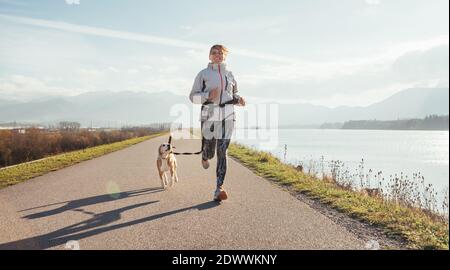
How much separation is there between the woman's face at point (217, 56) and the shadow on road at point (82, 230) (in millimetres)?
2464

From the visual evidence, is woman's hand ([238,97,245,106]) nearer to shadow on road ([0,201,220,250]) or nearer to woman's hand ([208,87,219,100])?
woman's hand ([208,87,219,100])

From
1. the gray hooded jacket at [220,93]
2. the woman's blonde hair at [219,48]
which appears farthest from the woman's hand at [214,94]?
the woman's blonde hair at [219,48]

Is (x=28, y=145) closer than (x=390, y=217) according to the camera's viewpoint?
No

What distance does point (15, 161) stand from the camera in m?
20.1

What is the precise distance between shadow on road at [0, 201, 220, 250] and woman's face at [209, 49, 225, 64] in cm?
246

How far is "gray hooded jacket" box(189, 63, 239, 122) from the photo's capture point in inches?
256

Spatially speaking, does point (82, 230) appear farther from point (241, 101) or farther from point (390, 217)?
point (390, 217)

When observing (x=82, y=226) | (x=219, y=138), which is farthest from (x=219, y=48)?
(x=82, y=226)

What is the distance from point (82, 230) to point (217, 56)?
3.45 m

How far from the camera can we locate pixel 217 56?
6527 millimetres

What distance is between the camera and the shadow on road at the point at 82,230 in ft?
14.1

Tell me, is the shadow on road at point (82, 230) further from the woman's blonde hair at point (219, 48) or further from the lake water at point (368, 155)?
the lake water at point (368, 155)

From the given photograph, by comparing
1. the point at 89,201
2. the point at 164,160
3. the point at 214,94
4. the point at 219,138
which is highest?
the point at 214,94
